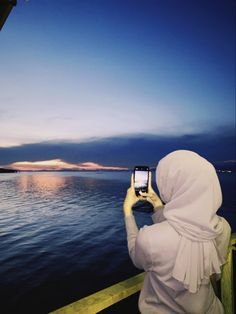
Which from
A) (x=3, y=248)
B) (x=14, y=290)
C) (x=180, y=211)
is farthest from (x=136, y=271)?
(x=180, y=211)

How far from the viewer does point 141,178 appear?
2.86 metres

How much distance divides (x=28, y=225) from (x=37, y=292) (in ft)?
39.3

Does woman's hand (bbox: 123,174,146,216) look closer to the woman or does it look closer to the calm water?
the woman

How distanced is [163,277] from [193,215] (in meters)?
0.52

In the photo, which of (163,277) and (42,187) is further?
(42,187)

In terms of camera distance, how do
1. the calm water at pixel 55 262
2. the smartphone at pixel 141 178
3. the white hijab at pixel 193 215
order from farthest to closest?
1. the calm water at pixel 55 262
2. the smartphone at pixel 141 178
3. the white hijab at pixel 193 215

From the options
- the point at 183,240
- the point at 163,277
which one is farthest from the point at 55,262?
the point at 183,240

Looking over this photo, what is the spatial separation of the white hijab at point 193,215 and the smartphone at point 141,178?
2.72ft

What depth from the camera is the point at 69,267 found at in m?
13.7

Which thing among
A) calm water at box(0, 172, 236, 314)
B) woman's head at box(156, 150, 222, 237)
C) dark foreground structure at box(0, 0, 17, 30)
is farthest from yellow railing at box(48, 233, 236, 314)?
calm water at box(0, 172, 236, 314)

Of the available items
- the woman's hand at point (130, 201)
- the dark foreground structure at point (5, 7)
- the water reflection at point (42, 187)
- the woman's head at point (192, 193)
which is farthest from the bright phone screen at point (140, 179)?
the water reflection at point (42, 187)

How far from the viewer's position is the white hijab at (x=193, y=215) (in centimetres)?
167

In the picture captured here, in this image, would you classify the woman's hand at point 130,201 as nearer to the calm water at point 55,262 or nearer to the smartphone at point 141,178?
the smartphone at point 141,178

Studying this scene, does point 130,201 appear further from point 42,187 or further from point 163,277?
point 42,187
